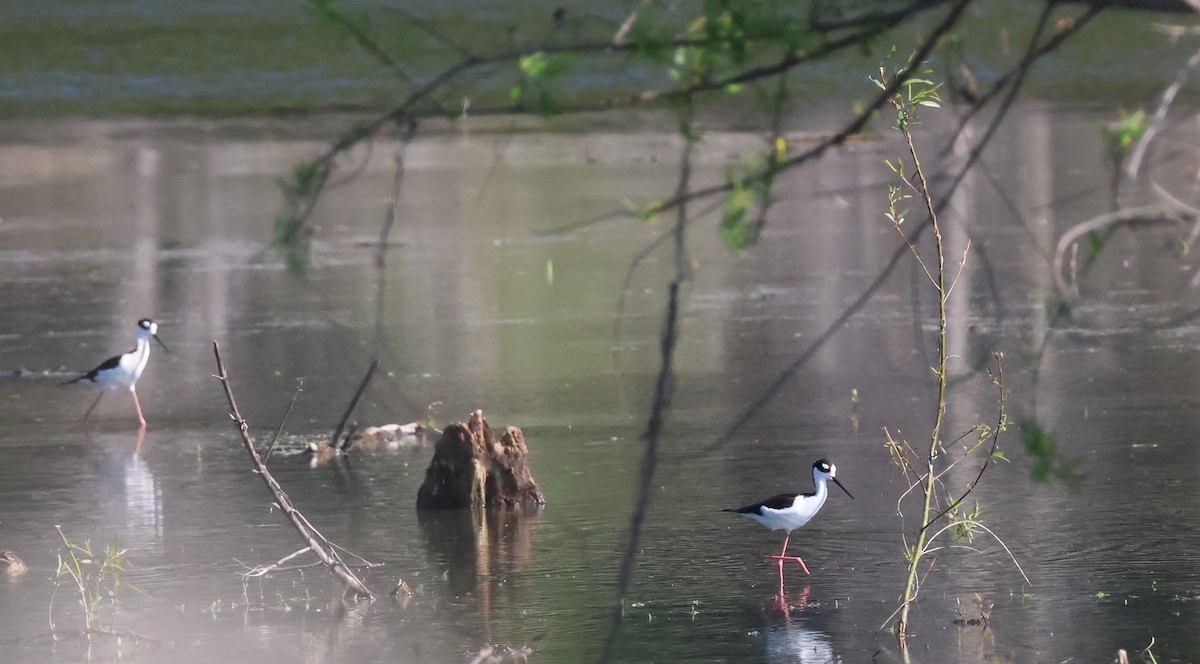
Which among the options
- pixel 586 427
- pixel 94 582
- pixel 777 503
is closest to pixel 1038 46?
pixel 777 503

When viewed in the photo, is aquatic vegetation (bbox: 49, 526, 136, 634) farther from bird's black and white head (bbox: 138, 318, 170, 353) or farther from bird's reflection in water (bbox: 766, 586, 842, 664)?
bird's black and white head (bbox: 138, 318, 170, 353)

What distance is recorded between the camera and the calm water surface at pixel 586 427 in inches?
298

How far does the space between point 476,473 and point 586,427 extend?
7.10 feet

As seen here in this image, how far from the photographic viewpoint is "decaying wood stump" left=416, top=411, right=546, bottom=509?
9.68 meters

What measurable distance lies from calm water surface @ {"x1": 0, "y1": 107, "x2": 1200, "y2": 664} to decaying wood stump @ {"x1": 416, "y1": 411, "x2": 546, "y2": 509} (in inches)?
6.5

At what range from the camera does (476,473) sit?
9.69 m

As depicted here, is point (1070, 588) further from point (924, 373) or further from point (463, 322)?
point (463, 322)

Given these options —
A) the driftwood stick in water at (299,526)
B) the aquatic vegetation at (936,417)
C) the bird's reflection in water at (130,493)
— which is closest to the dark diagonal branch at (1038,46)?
the aquatic vegetation at (936,417)

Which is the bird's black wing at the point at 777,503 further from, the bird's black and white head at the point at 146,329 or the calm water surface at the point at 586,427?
the bird's black and white head at the point at 146,329

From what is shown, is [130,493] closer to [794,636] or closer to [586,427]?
[586,427]

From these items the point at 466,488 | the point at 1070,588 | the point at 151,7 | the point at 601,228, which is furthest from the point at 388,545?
the point at 151,7

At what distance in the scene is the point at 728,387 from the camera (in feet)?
42.0

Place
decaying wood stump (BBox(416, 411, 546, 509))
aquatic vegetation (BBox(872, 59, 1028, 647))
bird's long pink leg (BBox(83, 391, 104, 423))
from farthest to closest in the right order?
bird's long pink leg (BBox(83, 391, 104, 423)) → decaying wood stump (BBox(416, 411, 546, 509)) → aquatic vegetation (BBox(872, 59, 1028, 647))

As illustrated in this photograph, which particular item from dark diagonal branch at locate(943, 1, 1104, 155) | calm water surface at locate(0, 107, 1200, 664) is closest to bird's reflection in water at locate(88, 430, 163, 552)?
calm water surface at locate(0, 107, 1200, 664)
